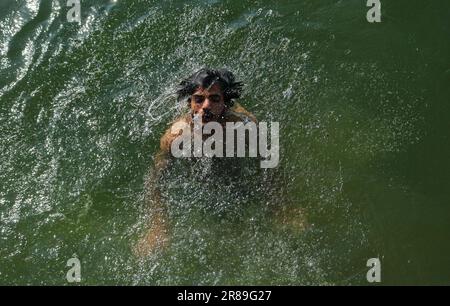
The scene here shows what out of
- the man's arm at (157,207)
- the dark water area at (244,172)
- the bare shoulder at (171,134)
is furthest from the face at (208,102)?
the dark water area at (244,172)

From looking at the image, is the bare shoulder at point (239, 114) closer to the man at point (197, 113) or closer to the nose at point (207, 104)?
the man at point (197, 113)

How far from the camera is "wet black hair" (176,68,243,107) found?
588cm

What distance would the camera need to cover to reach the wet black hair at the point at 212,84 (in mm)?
5875

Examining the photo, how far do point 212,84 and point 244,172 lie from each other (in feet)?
3.54

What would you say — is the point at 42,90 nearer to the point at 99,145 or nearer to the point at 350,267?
the point at 99,145

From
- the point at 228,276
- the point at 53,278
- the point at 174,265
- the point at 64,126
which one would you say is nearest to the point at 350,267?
the point at 228,276

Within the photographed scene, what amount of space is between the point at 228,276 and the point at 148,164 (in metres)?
1.74

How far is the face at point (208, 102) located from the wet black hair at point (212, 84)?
67 millimetres

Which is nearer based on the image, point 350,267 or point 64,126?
point 350,267

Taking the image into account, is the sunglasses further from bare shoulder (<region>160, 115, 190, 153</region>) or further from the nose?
bare shoulder (<region>160, 115, 190, 153</region>)

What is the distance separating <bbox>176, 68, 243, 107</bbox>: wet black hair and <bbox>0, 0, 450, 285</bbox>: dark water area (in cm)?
34

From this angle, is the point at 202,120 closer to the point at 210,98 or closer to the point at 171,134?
the point at 210,98

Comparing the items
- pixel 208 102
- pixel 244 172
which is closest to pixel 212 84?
pixel 208 102

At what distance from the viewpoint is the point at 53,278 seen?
5.43 metres
